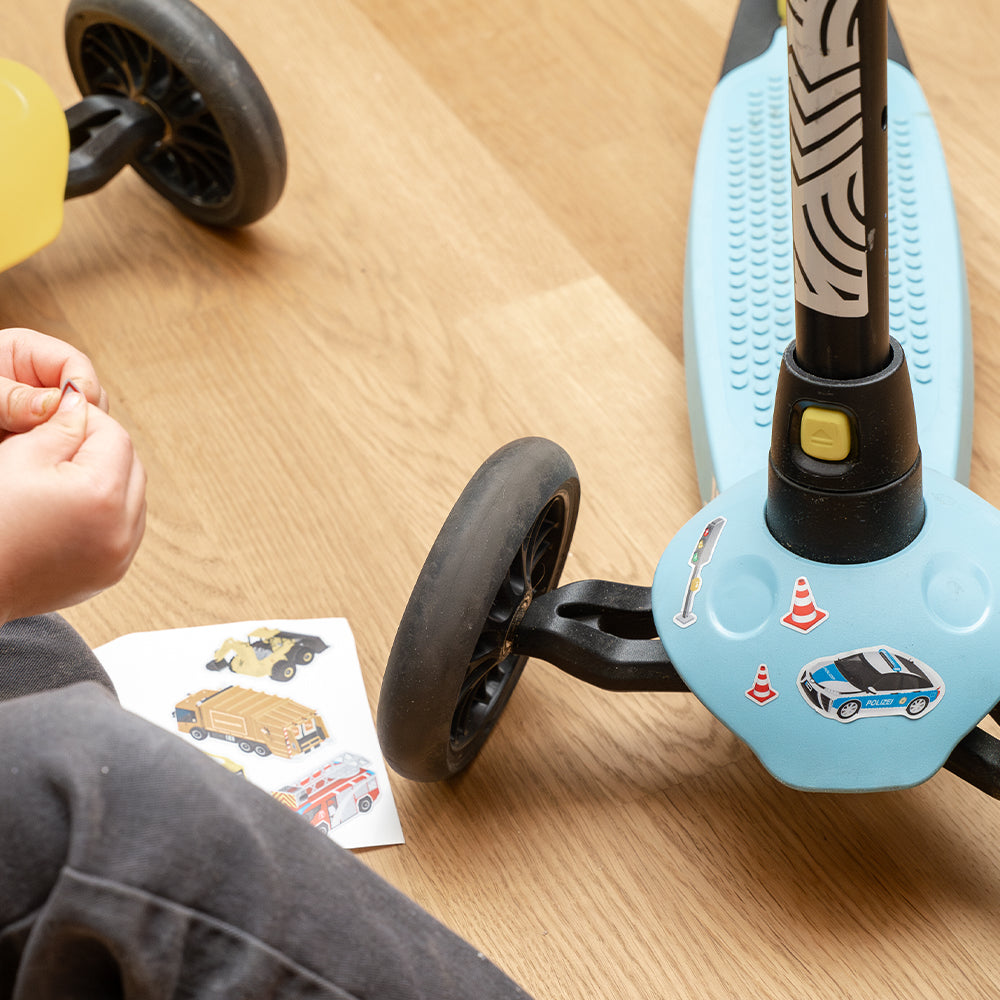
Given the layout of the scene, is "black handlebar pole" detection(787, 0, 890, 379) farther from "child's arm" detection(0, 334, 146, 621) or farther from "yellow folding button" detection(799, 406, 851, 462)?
"child's arm" detection(0, 334, 146, 621)

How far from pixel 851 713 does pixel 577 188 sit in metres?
0.78

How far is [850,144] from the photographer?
22.5 inches

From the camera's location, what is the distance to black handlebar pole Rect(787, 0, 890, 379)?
0.55 metres

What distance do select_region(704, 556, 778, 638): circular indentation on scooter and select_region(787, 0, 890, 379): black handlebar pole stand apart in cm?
14

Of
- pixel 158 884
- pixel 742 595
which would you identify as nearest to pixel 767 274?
pixel 742 595

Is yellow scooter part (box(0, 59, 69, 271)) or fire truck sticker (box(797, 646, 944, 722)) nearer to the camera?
fire truck sticker (box(797, 646, 944, 722))

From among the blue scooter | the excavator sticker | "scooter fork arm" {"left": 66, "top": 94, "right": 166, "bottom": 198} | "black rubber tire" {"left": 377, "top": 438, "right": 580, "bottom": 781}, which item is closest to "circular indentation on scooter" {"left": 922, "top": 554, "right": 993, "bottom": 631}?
the blue scooter

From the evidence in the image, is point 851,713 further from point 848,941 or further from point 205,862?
point 205,862

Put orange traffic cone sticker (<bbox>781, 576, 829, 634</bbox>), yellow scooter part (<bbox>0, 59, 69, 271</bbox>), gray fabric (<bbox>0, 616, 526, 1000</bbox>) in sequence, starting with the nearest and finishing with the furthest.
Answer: gray fabric (<bbox>0, 616, 526, 1000</bbox>)
orange traffic cone sticker (<bbox>781, 576, 829, 634</bbox>)
yellow scooter part (<bbox>0, 59, 69, 271</bbox>)

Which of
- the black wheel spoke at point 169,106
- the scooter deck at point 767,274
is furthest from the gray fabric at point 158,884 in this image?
the black wheel spoke at point 169,106

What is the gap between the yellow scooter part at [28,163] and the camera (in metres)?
1.09

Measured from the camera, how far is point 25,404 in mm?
654

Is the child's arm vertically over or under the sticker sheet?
over

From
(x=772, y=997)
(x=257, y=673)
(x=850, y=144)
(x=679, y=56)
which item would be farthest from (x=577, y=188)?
(x=772, y=997)
